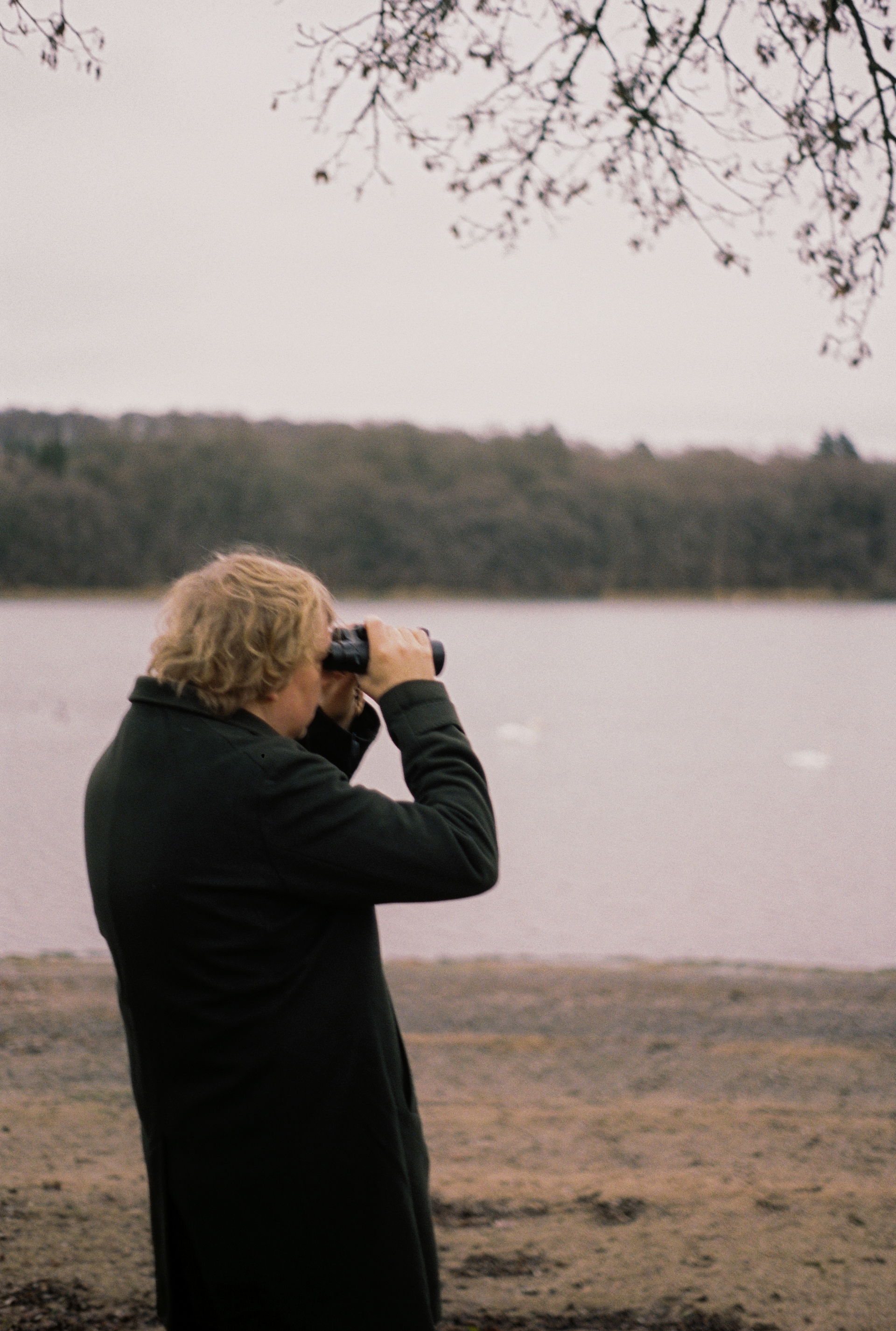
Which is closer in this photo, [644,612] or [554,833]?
[554,833]

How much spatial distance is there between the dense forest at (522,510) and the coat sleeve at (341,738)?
55611 millimetres

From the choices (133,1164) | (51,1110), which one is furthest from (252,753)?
(51,1110)

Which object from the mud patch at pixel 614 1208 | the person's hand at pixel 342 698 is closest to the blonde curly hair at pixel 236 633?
the person's hand at pixel 342 698

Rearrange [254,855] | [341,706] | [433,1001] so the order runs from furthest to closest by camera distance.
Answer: [433,1001] → [341,706] → [254,855]

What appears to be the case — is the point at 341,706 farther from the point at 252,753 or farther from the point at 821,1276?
the point at 821,1276

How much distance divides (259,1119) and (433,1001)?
4671 mm

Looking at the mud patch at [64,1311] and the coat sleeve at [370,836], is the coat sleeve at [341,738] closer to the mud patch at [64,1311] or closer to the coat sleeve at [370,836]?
the coat sleeve at [370,836]

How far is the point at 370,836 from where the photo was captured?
142 centimetres

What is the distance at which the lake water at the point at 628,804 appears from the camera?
8.91 metres

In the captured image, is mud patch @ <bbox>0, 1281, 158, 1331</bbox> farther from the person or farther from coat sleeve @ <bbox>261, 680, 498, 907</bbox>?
coat sleeve @ <bbox>261, 680, 498, 907</bbox>

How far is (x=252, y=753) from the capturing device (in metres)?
1.42

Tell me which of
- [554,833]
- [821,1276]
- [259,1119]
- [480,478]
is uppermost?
[480,478]

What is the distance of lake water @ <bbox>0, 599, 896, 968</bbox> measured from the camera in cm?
891

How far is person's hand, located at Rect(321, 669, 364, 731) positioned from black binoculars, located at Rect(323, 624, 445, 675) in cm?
11
